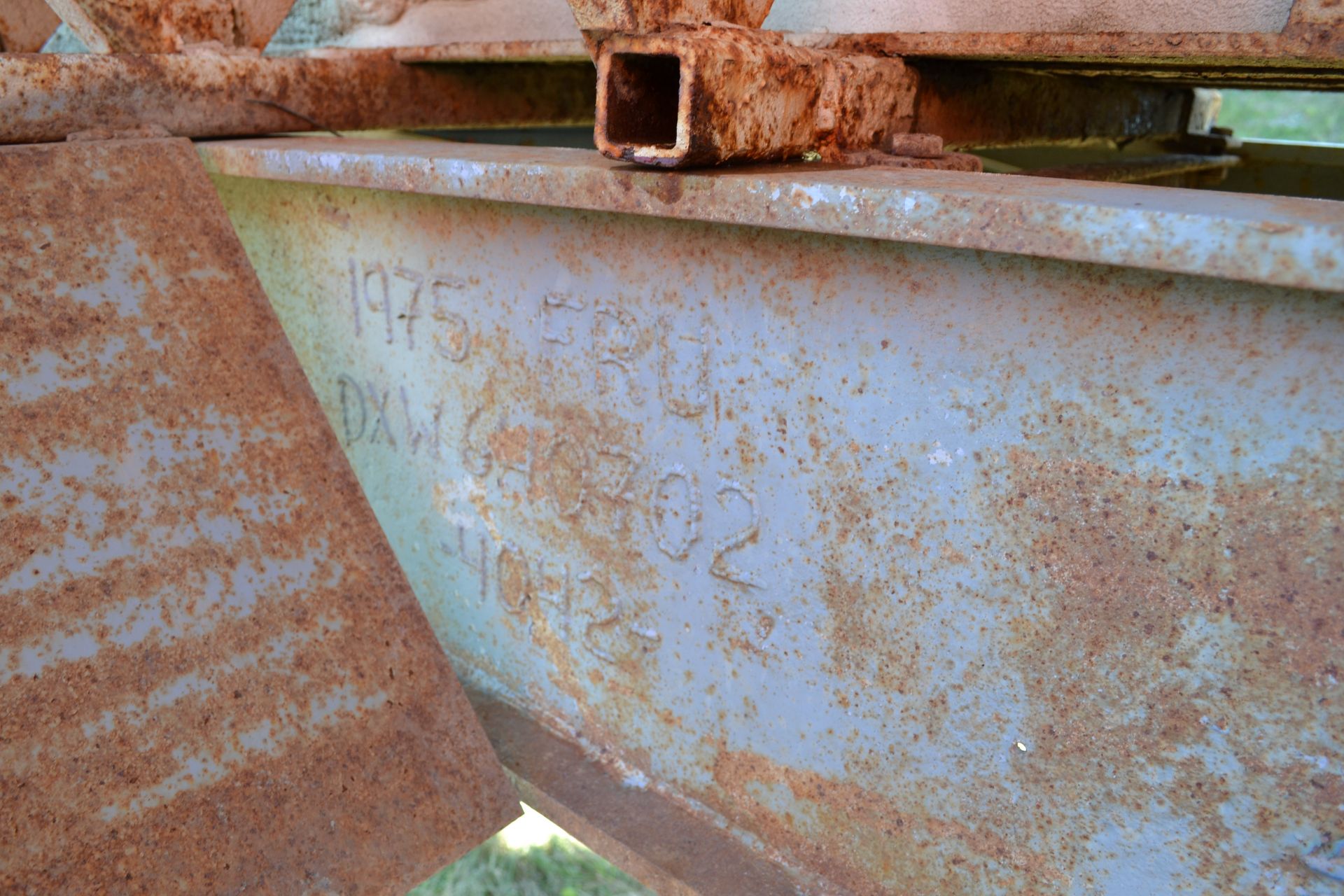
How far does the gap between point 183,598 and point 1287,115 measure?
11023 millimetres

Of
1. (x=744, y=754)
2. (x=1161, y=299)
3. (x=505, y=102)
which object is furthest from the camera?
(x=505, y=102)

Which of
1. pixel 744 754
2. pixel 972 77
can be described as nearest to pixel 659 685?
pixel 744 754

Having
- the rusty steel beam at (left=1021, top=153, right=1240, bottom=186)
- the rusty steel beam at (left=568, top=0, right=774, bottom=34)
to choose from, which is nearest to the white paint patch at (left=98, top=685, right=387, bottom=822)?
the rusty steel beam at (left=568, top=0, right=774, bottom=34)

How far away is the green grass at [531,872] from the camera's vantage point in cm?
276

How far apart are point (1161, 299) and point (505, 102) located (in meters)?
1.94

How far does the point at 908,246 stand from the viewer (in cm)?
129

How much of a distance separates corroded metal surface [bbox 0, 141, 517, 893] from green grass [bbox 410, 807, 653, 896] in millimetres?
1157

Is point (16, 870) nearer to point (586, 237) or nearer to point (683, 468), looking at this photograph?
point (683, 468)

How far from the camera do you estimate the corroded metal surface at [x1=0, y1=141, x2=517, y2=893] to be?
1446 mm

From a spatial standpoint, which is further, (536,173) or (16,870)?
(536,173)

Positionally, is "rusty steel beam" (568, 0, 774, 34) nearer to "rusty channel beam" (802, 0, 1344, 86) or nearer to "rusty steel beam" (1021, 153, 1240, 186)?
"rusty channel beam" (802, 0, 1344, 86)

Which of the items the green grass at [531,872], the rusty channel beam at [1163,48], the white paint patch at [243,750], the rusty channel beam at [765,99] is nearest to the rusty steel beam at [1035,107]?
the rusty channel beam at [765,99]

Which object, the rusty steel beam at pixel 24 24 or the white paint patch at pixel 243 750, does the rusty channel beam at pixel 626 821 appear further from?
the rusty steel beam at pixel 24 24

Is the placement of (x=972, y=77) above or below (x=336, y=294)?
above
